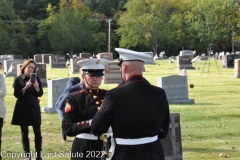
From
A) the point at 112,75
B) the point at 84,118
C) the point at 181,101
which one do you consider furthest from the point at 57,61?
the point at 84,118

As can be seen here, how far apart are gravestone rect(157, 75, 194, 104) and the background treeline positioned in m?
53.7

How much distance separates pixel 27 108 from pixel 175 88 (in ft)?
29.2

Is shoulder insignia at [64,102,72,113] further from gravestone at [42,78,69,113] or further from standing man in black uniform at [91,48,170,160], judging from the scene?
gravestone at [42,78,69,113]

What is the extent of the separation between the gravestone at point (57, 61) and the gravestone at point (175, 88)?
2643 centimetres

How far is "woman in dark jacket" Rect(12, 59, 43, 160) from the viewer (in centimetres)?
974

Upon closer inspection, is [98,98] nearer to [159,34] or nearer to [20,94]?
[20,94]

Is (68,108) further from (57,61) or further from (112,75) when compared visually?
(57,61)

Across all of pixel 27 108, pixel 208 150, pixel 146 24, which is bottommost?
pixel 208 150

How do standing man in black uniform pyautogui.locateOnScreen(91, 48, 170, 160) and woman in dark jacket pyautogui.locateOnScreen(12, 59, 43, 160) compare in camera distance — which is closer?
standing man in black uniform pyautogui.locateOnScreen(91, 48, 170, 160)

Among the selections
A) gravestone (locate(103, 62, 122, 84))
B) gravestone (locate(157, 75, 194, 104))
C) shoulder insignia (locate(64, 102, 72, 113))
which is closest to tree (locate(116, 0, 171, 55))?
gravestone (locate(103, 62, 122, 84))

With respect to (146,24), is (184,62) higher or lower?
lower

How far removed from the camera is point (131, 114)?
5.23 meters

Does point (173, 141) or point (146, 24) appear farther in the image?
point (146, 24)

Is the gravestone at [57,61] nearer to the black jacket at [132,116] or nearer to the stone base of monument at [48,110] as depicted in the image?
the stone base of monument at [48,110]
